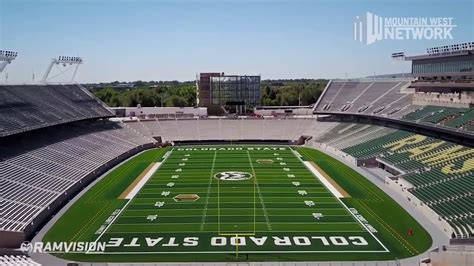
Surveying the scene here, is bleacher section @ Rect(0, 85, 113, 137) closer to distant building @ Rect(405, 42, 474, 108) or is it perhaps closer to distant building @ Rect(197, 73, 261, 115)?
distant building @ Rect(197, 73, 261, 115)

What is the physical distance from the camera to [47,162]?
123ft

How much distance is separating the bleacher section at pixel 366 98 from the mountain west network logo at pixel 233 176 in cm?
1747

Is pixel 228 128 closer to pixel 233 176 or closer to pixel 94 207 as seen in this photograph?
pixel 233 176

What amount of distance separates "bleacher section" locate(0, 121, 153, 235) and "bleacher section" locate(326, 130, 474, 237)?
20.7 m

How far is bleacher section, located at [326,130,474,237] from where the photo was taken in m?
26.9

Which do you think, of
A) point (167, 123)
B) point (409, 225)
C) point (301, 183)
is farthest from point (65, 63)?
point (409, 225)

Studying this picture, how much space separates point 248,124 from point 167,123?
32.6 feet

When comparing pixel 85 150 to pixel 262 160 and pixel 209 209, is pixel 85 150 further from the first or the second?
pixel 209 209

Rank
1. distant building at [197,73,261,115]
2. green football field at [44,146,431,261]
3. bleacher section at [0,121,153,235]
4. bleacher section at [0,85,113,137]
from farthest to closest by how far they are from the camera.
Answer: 1. distant building at [197,73,261,115]
2. bleacher section at [0,85,113,137]
3. bleacher section at [0,121,153,235]
4. green football field at [44,146,431,261]

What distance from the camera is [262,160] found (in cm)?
4806

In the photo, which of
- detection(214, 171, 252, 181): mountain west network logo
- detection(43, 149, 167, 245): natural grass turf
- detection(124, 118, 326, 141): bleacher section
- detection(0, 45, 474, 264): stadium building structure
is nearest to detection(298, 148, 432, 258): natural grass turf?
detection(0, 45, 474, 264): stadium building structure

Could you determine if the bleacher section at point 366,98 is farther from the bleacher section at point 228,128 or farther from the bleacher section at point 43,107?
the bleacher section at point 43,107

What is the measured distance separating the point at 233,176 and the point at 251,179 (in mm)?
1749

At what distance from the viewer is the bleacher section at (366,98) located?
177ft
